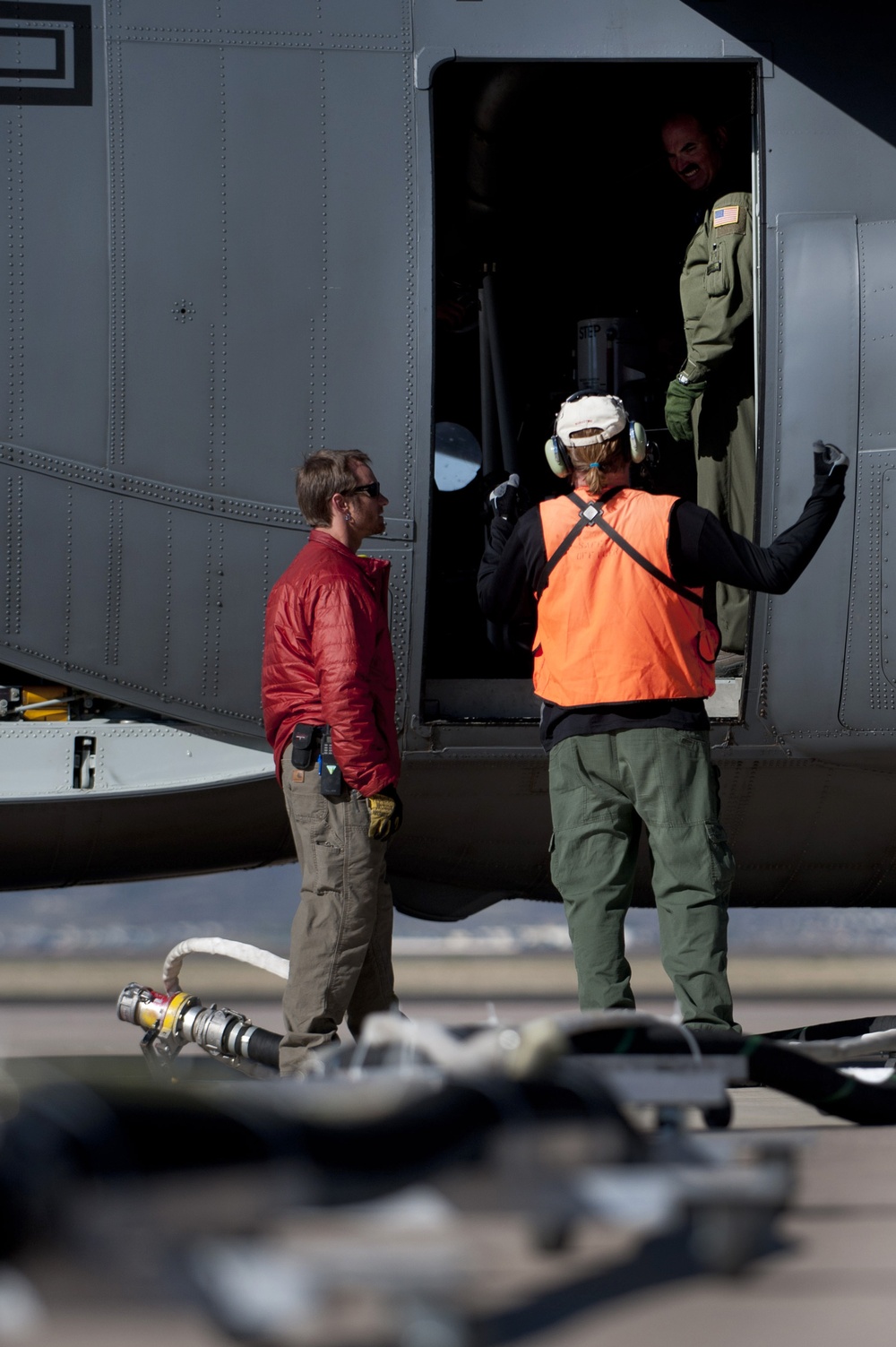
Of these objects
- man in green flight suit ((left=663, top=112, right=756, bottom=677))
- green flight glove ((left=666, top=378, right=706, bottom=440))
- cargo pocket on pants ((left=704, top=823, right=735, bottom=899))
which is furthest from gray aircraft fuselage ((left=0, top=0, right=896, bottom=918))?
cargo pocket on pants ((left=704, top=823, right=735, bottom=899))

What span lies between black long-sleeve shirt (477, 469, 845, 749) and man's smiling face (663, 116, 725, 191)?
5.51 ft

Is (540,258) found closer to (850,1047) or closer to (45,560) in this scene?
(45,560)

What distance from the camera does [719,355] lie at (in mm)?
4684

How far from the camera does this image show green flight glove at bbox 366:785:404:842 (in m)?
3.83

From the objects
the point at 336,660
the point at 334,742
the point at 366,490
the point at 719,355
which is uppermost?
the point at 719,355

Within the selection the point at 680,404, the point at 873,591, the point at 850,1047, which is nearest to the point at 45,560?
the point at 680,404

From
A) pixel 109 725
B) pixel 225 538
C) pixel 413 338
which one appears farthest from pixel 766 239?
pixel 109 725

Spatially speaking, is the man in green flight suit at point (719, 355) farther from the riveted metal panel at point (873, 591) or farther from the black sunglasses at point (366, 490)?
the black sunglasses at point (366, 490)

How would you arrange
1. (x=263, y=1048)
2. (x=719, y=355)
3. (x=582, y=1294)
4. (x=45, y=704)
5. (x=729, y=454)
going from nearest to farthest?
1. (x=582, y=1294)
2. (x=263, y=1048)
3. (x=45, y=704)
4. (x=719, y=355)
5. (x=729, y=454)

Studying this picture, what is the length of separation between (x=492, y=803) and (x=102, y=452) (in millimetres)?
1636

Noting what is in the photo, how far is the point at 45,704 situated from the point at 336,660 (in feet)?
4.02

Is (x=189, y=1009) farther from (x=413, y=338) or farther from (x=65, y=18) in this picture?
(x=65, y=18)

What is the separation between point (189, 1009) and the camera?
4.39 m

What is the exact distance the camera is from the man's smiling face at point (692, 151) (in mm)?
4930
